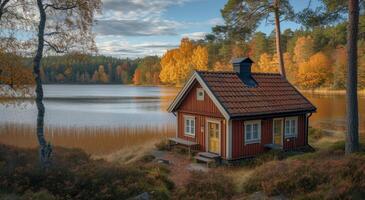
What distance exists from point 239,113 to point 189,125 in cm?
379

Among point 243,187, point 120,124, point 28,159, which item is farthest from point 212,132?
point 120,124

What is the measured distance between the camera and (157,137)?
88.2ft

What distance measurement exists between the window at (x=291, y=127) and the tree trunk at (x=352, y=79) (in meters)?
5.65

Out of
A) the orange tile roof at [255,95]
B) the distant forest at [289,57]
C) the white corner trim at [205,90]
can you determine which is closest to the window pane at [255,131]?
the orange tile roof at [255,95]

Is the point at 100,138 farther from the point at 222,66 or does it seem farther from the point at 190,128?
the point at 222,66

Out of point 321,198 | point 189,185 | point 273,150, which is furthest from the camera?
point 273,150

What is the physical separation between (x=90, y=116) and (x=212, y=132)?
21741 mm

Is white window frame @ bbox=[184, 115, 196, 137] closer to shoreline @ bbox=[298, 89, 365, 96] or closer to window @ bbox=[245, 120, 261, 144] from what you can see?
window @ bbox=[245, 120, 261, 144]

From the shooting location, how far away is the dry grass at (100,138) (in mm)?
22406

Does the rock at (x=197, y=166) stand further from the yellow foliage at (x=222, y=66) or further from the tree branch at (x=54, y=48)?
the yellow foliage at (x=222, y=66)

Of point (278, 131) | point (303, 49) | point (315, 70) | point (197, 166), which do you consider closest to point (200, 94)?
point (197, 166)

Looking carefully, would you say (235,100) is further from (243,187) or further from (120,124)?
(120,124)

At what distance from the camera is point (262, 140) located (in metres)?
18.7

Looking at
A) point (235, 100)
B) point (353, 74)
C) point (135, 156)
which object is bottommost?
point (135, 156)
